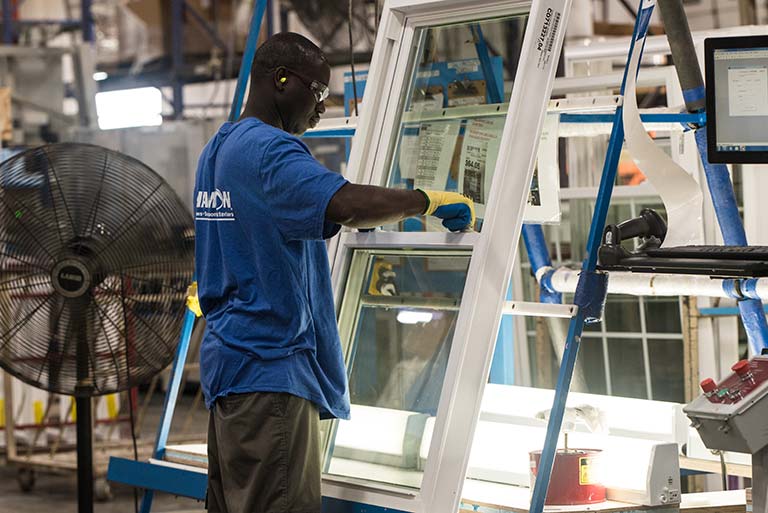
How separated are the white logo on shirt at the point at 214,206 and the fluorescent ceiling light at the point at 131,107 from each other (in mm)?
8427

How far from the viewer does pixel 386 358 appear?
330cm

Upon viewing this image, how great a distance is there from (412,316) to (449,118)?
2.04 feet

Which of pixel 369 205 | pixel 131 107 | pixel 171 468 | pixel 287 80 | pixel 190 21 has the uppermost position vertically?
pixel 190 21

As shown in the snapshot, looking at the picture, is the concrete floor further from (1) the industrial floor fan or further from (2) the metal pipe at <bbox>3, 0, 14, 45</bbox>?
(2) the metal pipe at <bbox>3, 0, 14, 45</bbox>

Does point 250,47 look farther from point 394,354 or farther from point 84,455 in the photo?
point 84,455

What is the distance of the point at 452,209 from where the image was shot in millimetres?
2881

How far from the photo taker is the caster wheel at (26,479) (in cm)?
746

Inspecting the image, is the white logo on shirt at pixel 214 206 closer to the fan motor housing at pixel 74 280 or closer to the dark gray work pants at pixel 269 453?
the dark gray work pants at pixel 269 453

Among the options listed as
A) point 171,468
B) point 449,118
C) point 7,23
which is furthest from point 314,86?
point 7,23

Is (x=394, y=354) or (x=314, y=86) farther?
(x=394, y=354)

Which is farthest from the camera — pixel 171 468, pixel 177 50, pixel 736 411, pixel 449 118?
pixel 177 50

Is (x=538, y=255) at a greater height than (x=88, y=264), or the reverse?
(x=538, y=255)

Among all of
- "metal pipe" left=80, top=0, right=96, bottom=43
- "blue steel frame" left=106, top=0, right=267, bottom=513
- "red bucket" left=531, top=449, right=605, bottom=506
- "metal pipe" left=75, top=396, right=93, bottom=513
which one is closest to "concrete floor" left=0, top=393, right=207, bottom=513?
"metal pipe" left=75, top=396, right=93, bottom=513

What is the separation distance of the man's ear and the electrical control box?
127 cm
